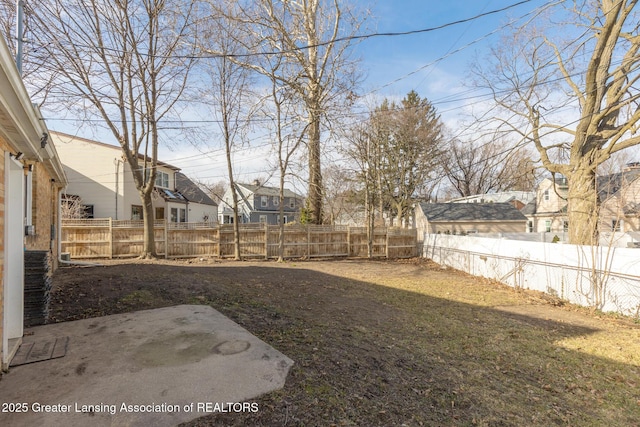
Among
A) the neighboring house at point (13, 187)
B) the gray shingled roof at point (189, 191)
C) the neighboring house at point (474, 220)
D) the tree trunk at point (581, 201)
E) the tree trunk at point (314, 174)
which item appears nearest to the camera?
the neighboring house at point (13, 187)

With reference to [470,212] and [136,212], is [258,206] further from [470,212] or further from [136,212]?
[470,212]

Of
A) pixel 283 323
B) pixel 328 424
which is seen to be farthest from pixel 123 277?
pixel 328 424

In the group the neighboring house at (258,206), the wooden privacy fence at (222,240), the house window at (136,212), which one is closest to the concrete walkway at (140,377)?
the wooden privacy fence at (222,240)

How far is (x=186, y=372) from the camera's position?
2.80m

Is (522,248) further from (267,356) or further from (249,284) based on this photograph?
(267,356)

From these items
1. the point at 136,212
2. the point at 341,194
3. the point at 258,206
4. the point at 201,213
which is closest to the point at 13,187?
the point at 136,212

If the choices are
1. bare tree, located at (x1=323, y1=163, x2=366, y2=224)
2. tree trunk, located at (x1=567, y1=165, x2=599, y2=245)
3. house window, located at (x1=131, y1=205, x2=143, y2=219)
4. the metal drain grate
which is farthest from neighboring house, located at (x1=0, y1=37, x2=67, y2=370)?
bare tree, located at (x1=323, y1=163, x2=366, y2=224)

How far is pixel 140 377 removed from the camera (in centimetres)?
271

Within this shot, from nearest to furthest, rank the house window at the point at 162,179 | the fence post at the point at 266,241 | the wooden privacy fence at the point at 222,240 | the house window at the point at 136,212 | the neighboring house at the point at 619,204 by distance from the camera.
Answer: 1. the neighboring house at the point at 619,204
2. the wooden privacy fence at the point at 222,240
3. the fence post at the point at 266,241
4. the house window at the point at 136,212
5. the house window at the point at 162,179

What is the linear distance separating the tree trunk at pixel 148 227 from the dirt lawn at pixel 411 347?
11.7 ft

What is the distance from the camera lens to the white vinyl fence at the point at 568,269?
6.25m

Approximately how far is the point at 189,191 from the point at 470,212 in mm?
21070

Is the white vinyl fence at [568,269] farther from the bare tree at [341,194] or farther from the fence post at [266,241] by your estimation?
the bare tree at [341,194]

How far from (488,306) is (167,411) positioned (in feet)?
22.2
